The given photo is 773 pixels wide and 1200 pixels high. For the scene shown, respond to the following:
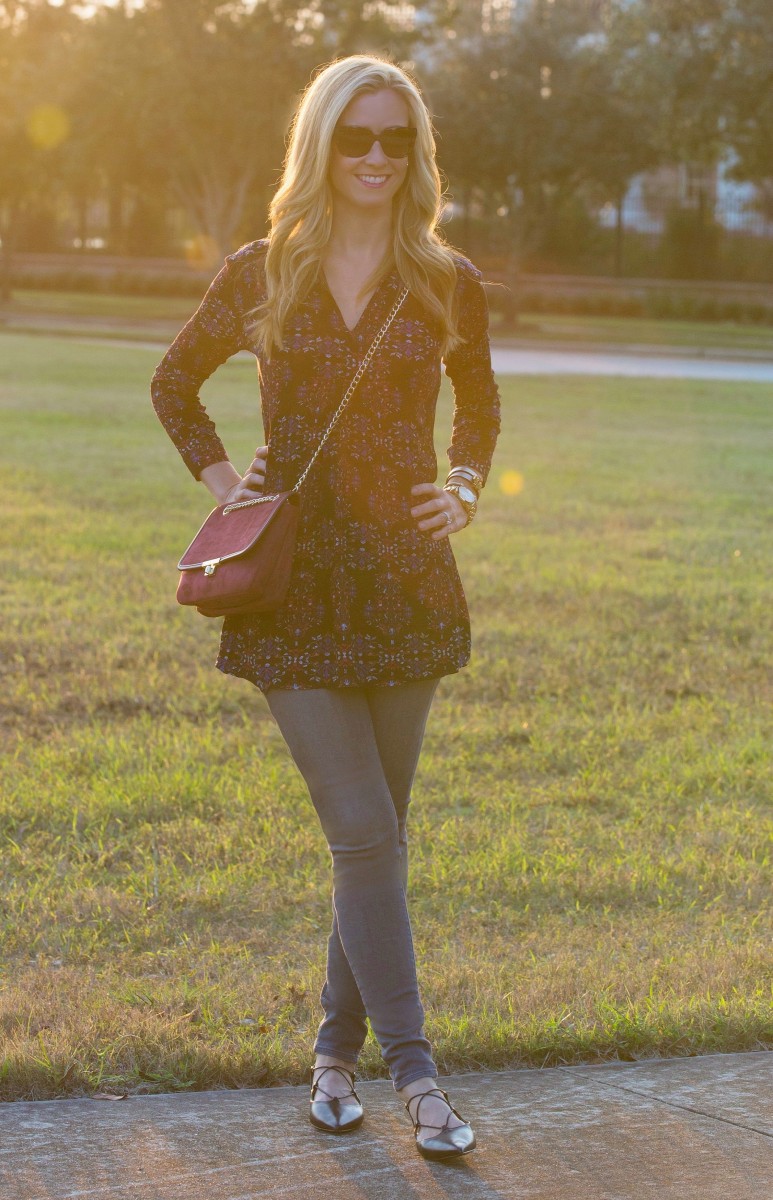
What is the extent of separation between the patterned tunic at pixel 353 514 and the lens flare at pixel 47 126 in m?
38.5

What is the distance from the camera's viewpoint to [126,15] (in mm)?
36812

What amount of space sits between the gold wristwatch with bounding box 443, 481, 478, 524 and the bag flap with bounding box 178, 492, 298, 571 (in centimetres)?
36

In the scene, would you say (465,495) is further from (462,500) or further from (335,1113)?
(335,1113)

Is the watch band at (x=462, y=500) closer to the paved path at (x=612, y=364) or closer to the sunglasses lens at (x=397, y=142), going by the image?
the sunglasses lens at (x=397, y=142)

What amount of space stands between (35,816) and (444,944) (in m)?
1.57

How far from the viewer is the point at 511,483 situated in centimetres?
1266

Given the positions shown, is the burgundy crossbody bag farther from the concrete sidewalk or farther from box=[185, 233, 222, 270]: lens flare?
box=[185, 233, 222, 270]: lens flare

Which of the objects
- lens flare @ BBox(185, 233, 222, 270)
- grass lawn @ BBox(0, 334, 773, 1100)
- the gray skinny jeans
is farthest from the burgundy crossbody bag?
lens flare @ BBox(185, 233, 222, 270)

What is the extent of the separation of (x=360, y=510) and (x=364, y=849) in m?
0.66

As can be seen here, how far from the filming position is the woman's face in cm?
312

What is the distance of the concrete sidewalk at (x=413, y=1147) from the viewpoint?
288 centimetres

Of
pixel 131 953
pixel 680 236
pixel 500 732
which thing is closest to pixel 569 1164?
pixel 131 953

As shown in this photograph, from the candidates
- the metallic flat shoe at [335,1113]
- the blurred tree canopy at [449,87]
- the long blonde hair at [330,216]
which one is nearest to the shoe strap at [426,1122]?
the metallic flat shoe at [335,1113]

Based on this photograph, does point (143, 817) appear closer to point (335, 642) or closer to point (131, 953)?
point (131, 953)
